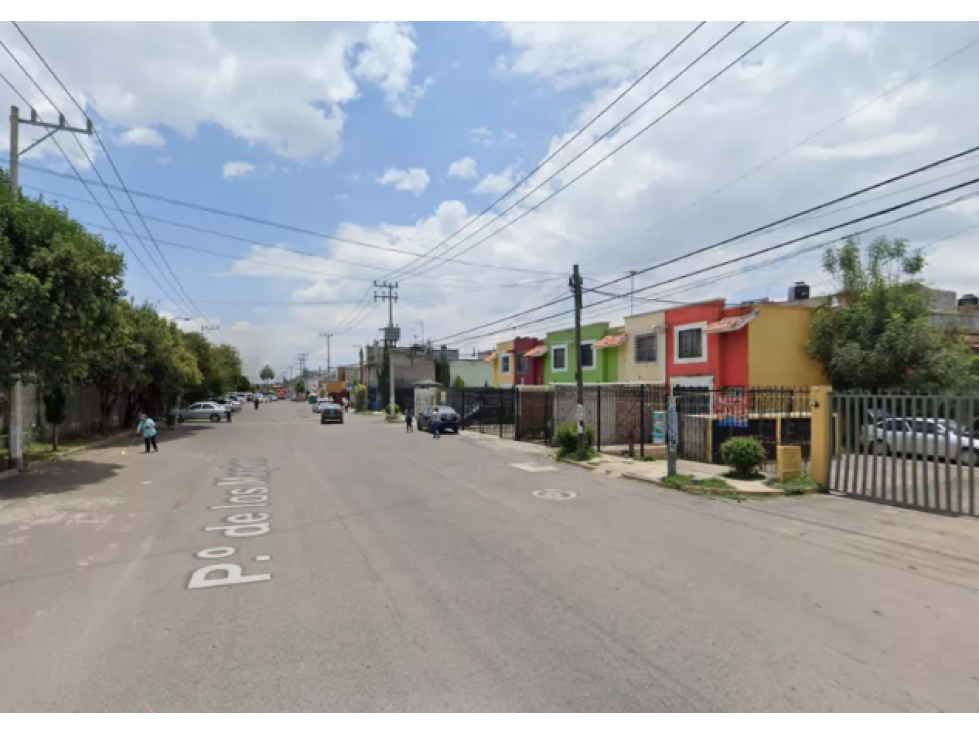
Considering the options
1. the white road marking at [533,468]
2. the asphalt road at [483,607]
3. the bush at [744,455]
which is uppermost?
the bush at [744,455]

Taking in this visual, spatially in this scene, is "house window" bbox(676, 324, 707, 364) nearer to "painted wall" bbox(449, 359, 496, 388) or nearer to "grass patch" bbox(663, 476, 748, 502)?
"grass patch" bbox(663, 476, 748, 502)

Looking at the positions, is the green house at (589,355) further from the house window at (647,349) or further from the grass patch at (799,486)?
the grass patch at (799,486)

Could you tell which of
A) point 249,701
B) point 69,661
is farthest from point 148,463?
point 249,701

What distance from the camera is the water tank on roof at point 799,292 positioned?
139 ft

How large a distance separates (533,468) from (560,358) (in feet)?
84.6

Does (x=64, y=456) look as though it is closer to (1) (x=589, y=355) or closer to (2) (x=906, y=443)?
(2) (x=906, y=443)

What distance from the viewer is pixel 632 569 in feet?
22.6

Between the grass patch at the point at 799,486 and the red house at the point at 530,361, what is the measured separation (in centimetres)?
3133

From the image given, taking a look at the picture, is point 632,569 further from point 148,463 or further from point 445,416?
point 445,416

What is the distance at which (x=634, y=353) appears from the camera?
114 ft

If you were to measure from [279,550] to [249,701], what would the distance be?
4.07 metres

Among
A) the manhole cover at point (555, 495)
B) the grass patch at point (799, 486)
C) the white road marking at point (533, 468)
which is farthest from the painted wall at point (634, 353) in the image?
the manhole cover at point (555, 495)

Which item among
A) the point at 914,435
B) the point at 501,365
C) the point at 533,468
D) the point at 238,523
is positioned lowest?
the point at 533,468

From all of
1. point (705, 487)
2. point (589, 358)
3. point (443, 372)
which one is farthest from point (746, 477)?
point (443, 372)
